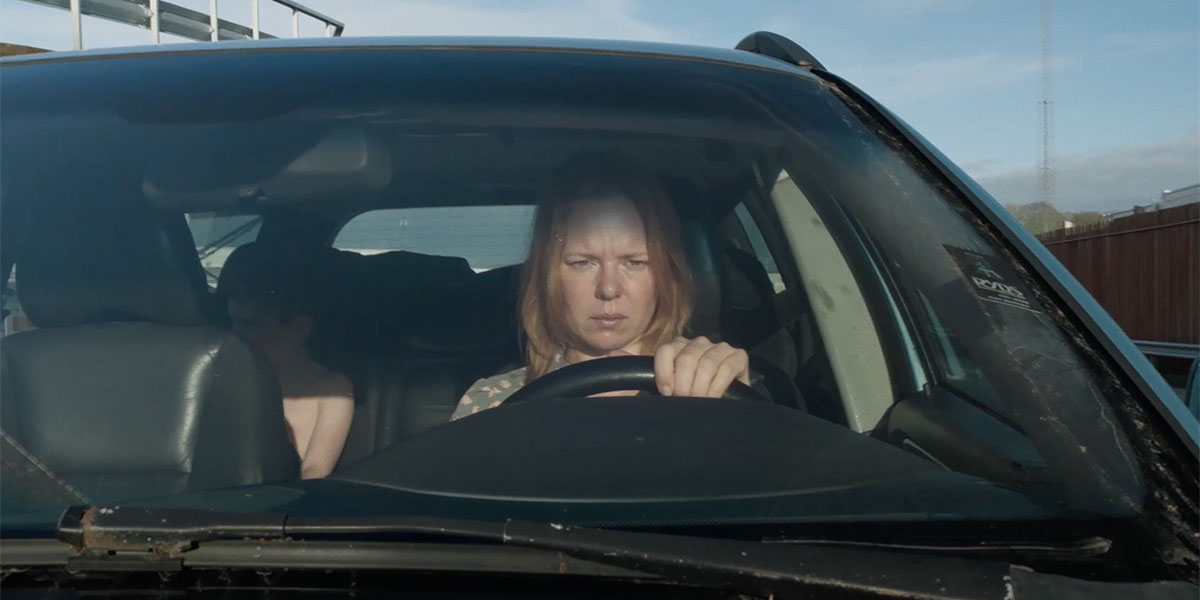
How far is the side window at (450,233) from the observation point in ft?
5.81

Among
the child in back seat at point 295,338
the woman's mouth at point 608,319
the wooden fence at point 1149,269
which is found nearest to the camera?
the child in back seat at point 295,338

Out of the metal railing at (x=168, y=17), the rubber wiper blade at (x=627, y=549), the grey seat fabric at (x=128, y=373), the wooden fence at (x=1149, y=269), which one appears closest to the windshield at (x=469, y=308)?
the grey seat fabric at (x=128, y=373)

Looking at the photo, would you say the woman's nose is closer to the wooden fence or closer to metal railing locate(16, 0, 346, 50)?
metal railing locate(16, 0, 346, 50)

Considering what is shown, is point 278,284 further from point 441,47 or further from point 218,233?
point 441,47

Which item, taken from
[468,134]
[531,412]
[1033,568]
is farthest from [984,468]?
[468,134]

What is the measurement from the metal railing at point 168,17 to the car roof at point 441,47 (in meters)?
6.28

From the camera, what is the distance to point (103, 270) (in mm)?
1730

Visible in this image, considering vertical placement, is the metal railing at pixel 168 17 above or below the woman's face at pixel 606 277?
above

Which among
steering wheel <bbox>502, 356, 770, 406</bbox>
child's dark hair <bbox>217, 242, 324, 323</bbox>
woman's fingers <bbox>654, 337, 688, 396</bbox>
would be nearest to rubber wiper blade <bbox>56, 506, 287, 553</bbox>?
child's dark hair <bbox>217, 242, 324, 323</bbox>

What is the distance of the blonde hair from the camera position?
179 centimetres

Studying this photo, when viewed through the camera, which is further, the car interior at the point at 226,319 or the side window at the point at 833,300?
the side window at the point at 833,300

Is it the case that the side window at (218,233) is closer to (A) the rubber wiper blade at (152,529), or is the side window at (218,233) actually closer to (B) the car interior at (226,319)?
(B) the car interior at (226,319)

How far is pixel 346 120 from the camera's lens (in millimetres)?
1849

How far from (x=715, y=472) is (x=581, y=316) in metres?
0.45
